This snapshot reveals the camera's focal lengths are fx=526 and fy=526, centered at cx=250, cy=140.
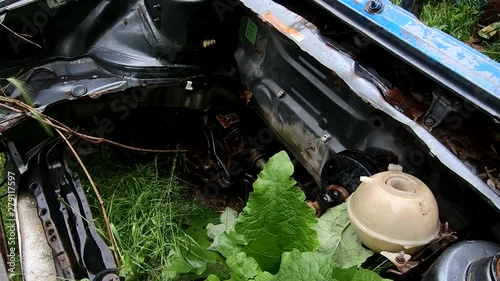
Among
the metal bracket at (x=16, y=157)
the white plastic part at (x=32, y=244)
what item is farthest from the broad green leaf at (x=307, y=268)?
the metal bracket at (x=16, y=157)

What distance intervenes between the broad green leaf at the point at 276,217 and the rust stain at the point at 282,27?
0.50 meters

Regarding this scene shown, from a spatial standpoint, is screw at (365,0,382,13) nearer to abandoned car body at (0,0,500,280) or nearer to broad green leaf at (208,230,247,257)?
abandoned car body at (0,0,500,280)

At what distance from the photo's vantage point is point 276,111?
233 cm

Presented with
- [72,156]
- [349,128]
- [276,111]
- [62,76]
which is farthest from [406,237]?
[62,76]

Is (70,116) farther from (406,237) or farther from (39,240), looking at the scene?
(406,237)

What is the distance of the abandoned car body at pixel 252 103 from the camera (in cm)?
169

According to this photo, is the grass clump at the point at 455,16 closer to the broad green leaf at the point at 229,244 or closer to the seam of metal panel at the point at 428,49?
the seam of metal panel at the point at 428,49

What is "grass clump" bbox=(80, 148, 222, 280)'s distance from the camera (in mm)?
2453

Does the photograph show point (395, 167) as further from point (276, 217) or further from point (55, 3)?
point (55, 3)

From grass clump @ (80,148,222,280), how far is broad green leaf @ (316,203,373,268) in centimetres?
86

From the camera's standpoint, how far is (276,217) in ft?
5.49

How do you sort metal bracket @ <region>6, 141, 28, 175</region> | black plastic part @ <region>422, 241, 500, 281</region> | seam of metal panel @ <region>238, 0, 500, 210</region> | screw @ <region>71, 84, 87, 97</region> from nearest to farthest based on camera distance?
black plastic part @ <region>422, 241, 500, 281</region> → seam of metal panel @ <region>238, 0, 500, 210</region> → metal bracket @ <region>6, 141, 28, 175</region> → screw @ <region>71, 84, 87, 97</region>

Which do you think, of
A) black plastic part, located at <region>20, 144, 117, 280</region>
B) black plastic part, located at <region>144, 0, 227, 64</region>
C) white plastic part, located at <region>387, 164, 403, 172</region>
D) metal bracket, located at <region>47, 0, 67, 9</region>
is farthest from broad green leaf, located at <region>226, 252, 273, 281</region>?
metal bracket, located at <region>47, 0, 67, 9</region>

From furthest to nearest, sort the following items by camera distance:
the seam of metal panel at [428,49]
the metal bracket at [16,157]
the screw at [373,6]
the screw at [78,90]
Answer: the screw at [78,90] < the metal bracket at [16,157] < the screw at [373,6] < the seam of metal panel at [428,49]
